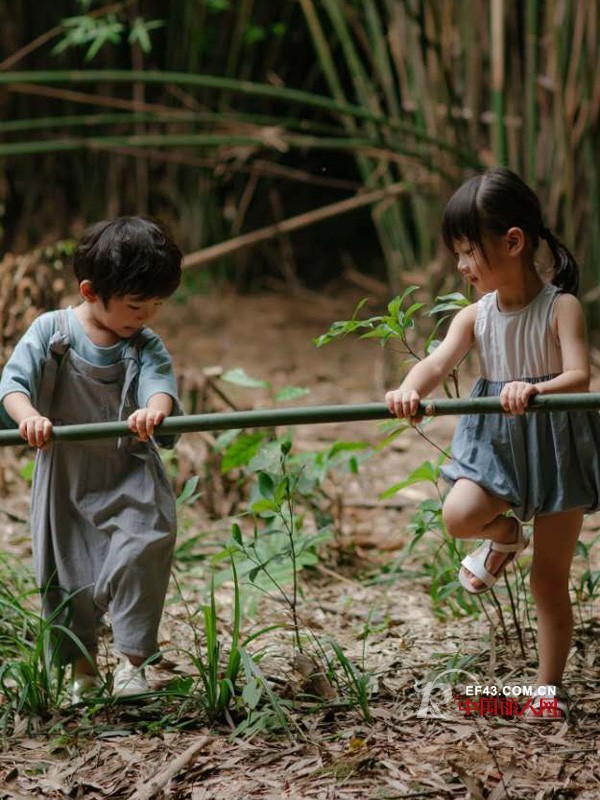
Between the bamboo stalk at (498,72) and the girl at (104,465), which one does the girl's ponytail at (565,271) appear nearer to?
the girl at (104,465)

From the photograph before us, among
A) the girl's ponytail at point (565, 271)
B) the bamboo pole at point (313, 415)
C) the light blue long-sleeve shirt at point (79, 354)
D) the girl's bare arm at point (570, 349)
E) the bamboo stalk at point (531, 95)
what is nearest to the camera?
the bamboo pole at point (313, 415)

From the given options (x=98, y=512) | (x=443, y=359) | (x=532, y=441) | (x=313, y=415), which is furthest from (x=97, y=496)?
(x=532, y=441)

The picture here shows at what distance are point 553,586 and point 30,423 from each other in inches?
37.8

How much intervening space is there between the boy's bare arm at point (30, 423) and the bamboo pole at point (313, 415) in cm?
2

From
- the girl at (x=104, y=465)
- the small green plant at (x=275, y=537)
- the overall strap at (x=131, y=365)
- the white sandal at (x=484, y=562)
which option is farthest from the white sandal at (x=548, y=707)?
the overall strap at (x=131, y=365)

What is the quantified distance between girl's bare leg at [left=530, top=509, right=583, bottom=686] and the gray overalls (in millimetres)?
690

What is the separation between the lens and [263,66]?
6.57m

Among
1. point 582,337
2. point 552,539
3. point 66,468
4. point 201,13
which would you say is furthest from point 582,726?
point 201,13

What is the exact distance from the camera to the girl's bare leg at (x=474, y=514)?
6.66 feet

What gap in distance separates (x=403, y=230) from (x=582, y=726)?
349cm

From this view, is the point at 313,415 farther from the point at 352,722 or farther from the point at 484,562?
the point at 352,722

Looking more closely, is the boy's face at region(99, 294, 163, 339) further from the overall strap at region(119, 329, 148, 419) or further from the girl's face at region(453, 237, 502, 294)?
the girl's face at region(453, 237, 502, 294)

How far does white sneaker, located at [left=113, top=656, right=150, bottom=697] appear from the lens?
215cm

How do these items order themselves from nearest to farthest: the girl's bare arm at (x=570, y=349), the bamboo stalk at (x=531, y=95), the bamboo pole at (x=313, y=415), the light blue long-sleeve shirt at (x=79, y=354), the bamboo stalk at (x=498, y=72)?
1. the bamboo pole at (x=313, y=415)
2. the girl's bare arm at (x=570, y=349)
3. the light blue long-sleeve shirt at (x=79, y=354)
4. the bamboo stalk at (x=498, y=72)
5. the bamboo stalk at (x=531, y=95)
